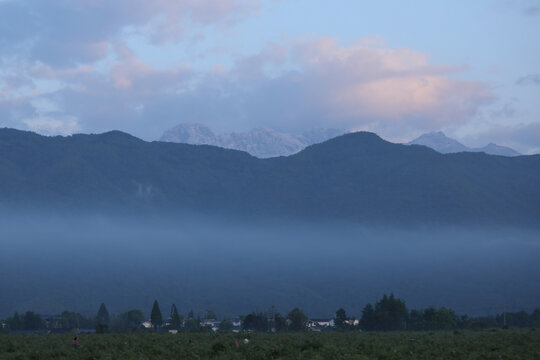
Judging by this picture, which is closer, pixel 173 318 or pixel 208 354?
pixel 208 354

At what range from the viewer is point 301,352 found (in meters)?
42.2

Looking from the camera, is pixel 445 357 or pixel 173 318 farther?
pixel 173 318

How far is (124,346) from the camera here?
49125 millimetres

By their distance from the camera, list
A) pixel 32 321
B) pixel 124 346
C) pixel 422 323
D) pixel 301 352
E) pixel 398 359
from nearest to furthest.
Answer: pixel 398 359 < pixel 301 352 < pixel 124 346 < pixel 422 323 < pixel 32 321

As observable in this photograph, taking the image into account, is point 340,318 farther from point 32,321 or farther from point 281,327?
point 32,321

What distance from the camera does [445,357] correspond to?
134 feet

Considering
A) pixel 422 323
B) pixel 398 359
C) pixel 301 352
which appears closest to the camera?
pixel 398 359

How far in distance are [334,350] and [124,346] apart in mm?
14642

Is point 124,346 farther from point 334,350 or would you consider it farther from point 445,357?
point 445,357

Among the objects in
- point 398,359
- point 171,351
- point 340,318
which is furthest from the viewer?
point 340,318

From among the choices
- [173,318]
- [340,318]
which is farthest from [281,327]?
[173,318]

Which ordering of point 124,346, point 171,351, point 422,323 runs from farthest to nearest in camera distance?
point 422,323 → point 124,346 → point 171,351

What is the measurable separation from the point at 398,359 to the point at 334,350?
14.8 ft

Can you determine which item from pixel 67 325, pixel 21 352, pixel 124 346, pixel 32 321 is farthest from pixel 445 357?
pixel 67 325
